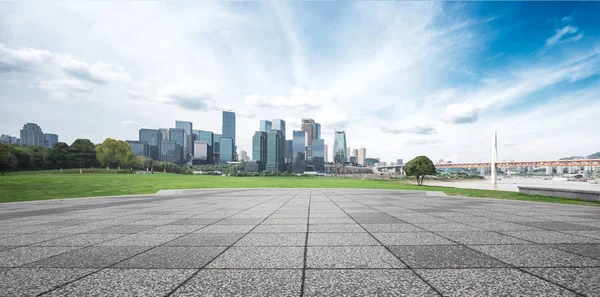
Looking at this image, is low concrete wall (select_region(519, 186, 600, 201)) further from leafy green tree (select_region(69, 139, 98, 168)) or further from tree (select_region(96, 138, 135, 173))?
leafy green tree (select_region(69, 139, 98, 168))

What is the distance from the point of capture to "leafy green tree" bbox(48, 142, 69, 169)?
316ft

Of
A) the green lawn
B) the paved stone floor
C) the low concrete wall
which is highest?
the paved stone floor

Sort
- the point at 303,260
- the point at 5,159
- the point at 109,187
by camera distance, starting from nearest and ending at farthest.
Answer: the point at 303,260
the point at 109,187
the point at 5,159

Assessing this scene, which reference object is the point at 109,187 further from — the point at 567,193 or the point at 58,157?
the point at 58,157

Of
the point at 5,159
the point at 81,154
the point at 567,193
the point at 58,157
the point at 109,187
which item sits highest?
the point at 81,154

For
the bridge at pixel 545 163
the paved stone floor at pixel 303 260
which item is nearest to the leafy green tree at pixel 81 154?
the paved stone floor at pixel 303 260

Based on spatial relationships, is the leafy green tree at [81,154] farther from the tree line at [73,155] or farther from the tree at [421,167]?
the tree at [421,167]

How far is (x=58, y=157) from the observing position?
9675cm

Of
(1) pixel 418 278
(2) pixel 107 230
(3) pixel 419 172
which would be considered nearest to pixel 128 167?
(3) pixel 419 172

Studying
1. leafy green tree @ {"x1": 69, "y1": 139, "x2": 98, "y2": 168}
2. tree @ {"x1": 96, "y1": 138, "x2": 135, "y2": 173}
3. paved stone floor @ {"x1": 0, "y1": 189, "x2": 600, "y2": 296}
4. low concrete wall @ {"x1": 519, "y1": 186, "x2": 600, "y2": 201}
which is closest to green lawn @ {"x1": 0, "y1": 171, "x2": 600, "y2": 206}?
low concrete wall @ {"x1": 519, "y1": 186, "x2": 600, "y2": 201}

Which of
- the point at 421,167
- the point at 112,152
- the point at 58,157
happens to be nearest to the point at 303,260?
the point at 421,167

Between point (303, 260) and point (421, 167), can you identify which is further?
point (421, 167)

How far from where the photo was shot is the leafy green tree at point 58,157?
96312 millimetres

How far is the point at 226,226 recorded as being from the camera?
8266 mm
